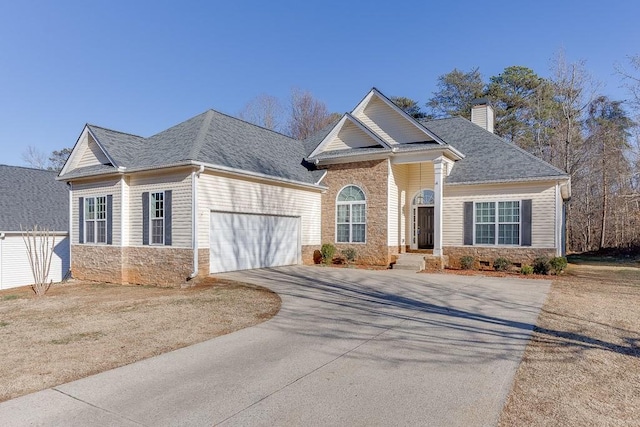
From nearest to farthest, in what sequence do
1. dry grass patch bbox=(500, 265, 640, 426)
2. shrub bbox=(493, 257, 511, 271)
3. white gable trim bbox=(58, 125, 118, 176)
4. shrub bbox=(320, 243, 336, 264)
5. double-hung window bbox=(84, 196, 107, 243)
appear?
dry grass patch bbox=(500, 265, 640, 426) < double-hung window bbox=(84, 196, 107, 243) < shrub bbox=(493, 257, 511, 271) < white gable trim bbox=(58, 125, 118, 176) < shrub bbox=(320, 243, 336, 264)

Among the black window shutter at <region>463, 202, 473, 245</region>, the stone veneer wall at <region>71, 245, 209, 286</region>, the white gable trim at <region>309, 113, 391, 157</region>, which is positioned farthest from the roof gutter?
the black window shutter at <region>463, 202, 473, 245</region>

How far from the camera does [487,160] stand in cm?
1708

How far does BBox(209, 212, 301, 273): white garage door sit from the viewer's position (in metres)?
13.5

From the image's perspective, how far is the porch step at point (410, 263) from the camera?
1557 centimetres

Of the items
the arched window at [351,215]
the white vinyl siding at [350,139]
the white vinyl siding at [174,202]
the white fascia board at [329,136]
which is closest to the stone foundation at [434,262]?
the arched window at [351,215]

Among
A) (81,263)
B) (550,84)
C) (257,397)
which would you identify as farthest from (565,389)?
(550,84)

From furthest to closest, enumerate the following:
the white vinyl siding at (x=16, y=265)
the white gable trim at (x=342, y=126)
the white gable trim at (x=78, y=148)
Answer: the white vinyl siding at (x=16, y=265)
the white gable trim at (x=342, y=126)
the white gable trim at (x=78, y=148)

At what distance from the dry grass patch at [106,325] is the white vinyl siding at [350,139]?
8450 millimetres

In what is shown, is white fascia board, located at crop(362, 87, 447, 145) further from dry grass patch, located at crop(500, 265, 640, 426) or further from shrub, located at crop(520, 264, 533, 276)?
dry grass patch, located at crop(500, 265, 640, 426)

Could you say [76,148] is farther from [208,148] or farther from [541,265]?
[541,265]

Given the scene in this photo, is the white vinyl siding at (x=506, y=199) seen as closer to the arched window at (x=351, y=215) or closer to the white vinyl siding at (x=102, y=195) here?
the arched window at (x=351, y=215)

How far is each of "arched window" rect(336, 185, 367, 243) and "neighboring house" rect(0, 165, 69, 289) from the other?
47.7 feet

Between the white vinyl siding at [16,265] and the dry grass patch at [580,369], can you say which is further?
the white vinyl siding at [16,265]

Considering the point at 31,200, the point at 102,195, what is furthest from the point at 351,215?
the point at 31,200
